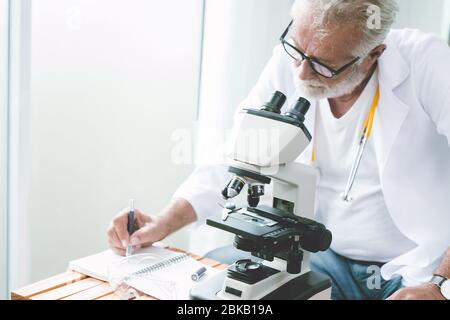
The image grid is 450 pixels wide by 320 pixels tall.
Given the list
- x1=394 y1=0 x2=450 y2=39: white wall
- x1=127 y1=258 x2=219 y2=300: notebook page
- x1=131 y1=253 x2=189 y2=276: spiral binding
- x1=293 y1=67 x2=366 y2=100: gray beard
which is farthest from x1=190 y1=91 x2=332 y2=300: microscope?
x1=394 y1=0 x2=450 y2=39: white wall

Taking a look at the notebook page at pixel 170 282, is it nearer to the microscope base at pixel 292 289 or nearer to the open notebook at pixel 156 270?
the open notebook at pixel 156 270

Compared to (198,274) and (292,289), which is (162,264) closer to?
(198,274)

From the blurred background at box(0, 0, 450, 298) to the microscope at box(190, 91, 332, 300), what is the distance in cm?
55

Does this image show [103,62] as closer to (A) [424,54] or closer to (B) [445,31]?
(A) [424,54]

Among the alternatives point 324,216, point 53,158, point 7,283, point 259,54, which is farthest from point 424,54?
point 7,283

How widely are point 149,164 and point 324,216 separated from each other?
3.09ft

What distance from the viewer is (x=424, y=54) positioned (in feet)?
5.35

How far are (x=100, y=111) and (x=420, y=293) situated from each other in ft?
4.42

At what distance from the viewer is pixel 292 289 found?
1.20m

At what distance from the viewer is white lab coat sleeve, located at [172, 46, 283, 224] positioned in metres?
1.68

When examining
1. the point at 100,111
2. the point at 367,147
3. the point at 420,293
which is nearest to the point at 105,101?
the point at 100,111

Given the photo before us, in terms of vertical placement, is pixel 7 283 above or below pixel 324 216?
below

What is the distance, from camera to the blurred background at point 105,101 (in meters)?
1.78

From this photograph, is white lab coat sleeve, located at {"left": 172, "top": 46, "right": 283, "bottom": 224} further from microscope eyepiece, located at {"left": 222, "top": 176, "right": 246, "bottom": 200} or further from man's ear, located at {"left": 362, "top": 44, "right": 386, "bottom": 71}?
microscope eyepiece, located at {"left": 222, "top": 176, "right": 246, "bottom": 200}
